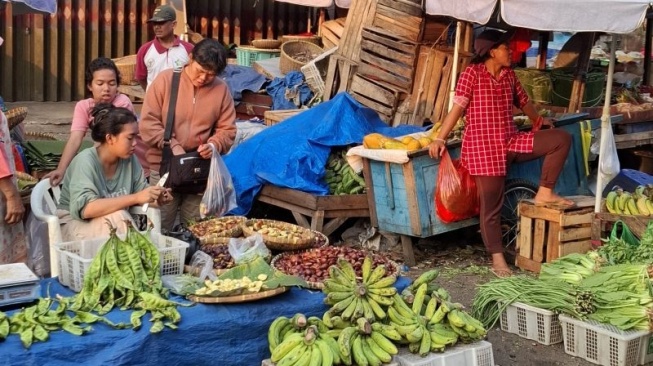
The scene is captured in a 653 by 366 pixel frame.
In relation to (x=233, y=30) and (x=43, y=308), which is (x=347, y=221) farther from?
(x=233, y=30)

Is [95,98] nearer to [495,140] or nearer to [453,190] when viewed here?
[453,190]

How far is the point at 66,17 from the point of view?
46.2 feet

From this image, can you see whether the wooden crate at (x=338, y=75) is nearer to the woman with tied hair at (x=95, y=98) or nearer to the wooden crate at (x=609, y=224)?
the wooden crate at (x=609, y=224)

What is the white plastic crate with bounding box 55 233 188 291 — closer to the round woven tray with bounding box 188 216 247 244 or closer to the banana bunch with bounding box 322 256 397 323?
the banana bunch with bounding box 322 256 397 323

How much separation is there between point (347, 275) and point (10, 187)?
2.16 metres

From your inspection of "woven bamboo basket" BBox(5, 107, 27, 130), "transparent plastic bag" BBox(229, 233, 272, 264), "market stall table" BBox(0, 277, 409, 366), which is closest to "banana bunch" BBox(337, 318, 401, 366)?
"market stall table" BBox(0, 277, 409, 366)

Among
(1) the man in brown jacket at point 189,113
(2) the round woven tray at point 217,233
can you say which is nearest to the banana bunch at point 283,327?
(2) the round woven tray at point 217,233

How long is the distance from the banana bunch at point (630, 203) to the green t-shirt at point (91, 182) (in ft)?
13.5

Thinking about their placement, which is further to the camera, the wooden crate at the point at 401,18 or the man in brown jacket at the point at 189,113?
the wooden crate at the point at 401,18

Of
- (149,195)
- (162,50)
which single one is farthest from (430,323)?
(162,50)

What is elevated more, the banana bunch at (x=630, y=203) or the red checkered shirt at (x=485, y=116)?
the red checkered shirt at (x=485, y=116)

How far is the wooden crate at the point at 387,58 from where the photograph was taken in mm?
10484

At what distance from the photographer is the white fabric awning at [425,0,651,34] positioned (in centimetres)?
734

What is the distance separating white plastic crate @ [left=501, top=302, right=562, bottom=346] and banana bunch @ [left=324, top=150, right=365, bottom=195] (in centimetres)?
250
